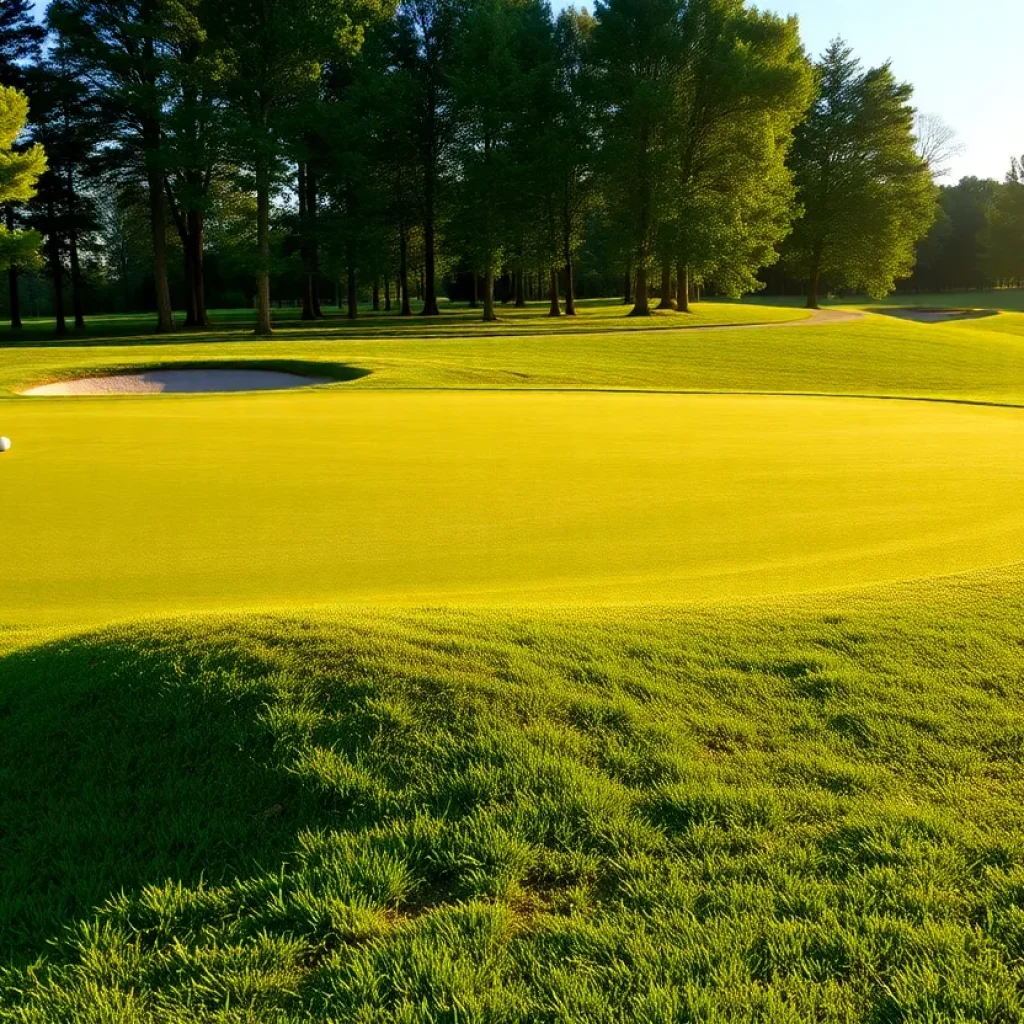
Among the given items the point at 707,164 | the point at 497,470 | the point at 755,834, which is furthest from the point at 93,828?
the point at 707,164

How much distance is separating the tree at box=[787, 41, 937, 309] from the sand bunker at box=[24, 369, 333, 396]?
4003 centimetres

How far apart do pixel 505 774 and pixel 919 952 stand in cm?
141

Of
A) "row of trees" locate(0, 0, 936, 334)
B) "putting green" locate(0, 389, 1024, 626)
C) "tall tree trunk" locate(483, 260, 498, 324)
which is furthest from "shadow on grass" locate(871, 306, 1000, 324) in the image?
"putting green" locate(0, 389, 1024, 626)

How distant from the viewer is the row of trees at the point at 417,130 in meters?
32.0

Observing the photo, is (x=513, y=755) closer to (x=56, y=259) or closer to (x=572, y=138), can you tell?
(x=572, y=138)

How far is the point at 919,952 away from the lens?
7.44 ft

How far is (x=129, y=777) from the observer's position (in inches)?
129

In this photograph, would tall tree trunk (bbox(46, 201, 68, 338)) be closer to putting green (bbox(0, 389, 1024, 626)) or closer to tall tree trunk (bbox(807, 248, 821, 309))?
putting green (bbox(0, 389, 1024, 626))

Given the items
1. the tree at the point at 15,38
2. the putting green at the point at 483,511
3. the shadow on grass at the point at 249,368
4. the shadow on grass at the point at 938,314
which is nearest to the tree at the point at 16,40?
the tree at the point at 15,38

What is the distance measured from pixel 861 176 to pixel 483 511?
170ft

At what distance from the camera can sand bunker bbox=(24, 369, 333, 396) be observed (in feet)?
68.4

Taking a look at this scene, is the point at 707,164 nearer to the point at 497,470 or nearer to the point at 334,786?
the point at 497,470

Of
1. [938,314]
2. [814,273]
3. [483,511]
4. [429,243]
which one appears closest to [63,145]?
[429,243]

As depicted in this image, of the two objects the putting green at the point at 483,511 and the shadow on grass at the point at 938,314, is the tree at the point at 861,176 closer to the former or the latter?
the shadow on grass at the point at 938,314
